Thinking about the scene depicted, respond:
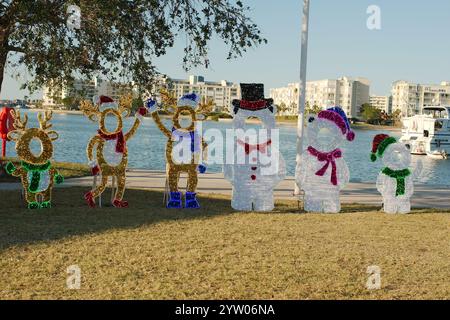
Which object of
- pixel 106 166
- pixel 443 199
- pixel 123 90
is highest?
pixel 123 90

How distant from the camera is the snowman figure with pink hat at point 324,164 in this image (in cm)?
1111

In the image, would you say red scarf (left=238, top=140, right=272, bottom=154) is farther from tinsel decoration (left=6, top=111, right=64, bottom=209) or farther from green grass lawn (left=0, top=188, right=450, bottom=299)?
tinsel decoration (left=6, top=111, right=64, bottom=209)

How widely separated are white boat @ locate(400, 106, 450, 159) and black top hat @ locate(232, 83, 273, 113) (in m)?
33.9

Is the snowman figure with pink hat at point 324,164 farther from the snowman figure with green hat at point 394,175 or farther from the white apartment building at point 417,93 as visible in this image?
the white apartment building at point 417,93

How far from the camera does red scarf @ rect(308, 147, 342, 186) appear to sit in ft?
36.5

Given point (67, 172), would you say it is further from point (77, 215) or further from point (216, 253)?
point (216, 253)

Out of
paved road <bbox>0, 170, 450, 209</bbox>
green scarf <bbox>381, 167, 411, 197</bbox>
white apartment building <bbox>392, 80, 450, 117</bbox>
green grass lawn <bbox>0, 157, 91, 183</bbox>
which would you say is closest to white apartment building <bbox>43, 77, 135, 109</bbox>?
green grass lawn <bbox>0, 157, 91, 183</bbox>

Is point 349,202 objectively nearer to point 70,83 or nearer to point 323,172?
point 323,172

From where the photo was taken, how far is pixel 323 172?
1112 cm

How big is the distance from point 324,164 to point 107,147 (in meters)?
4.08

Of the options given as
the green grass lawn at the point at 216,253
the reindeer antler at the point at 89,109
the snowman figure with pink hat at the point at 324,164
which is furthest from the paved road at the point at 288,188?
the reindeer antler at the point at 89,109

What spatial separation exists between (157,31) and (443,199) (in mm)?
7615

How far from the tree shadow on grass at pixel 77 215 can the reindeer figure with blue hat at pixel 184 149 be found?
33 cm

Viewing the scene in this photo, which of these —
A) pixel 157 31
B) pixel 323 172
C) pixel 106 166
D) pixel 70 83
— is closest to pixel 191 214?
pixel 106 166
